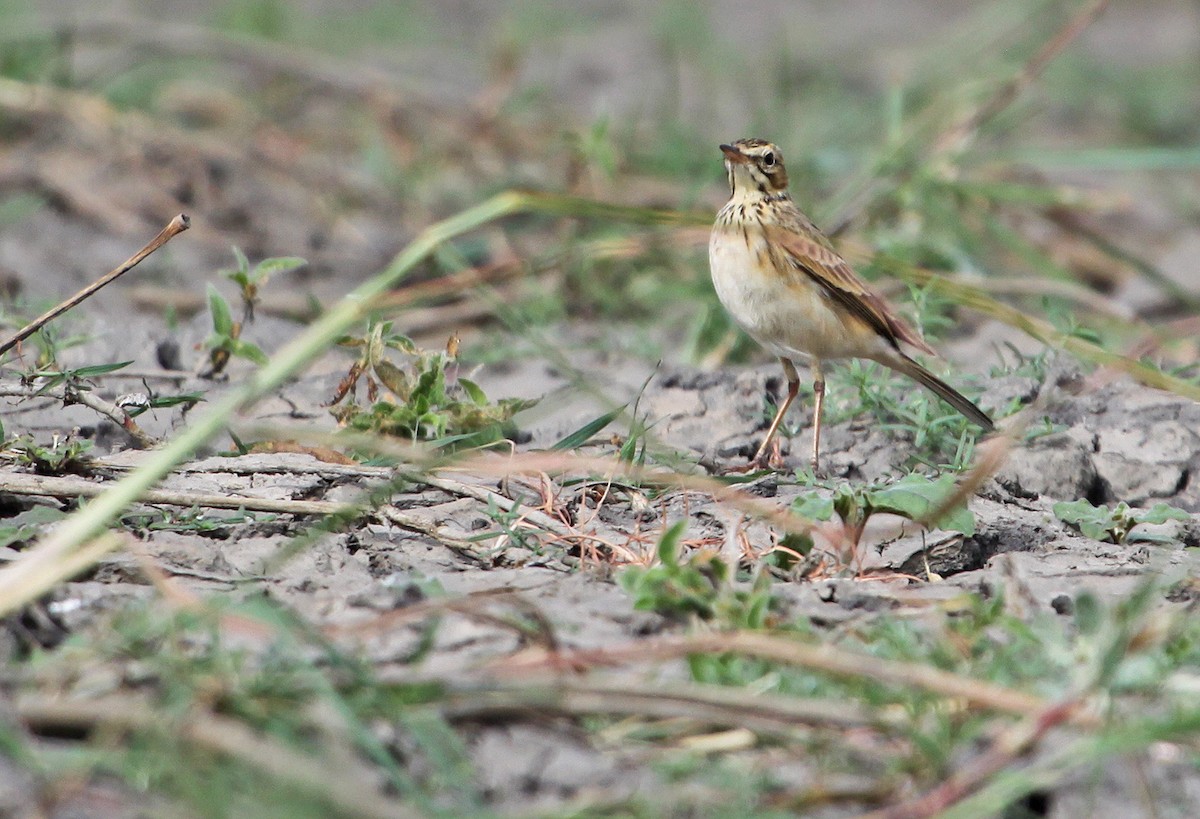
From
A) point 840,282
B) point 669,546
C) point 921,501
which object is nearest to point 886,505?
point 921,501

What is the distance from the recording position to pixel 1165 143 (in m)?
9.23

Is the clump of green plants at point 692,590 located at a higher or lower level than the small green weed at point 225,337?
lower

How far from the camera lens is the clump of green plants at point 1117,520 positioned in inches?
153

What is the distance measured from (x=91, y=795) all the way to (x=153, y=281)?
4.37m

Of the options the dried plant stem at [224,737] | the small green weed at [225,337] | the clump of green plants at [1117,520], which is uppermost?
the small green weed at [225,337]

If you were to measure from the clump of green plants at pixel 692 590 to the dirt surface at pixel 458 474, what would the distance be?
0.06 m

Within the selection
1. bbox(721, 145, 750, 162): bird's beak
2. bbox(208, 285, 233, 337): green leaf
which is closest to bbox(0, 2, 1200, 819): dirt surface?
bbox(208, 285, 233, 337): green leaf

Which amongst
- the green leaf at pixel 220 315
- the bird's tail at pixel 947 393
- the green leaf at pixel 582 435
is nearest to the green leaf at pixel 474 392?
the green leaf at pixel 582 435

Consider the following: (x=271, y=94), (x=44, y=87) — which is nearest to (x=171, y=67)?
(x=271, y=94)

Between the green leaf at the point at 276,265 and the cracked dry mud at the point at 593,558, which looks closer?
the cracked dry mud at the point at 593,558

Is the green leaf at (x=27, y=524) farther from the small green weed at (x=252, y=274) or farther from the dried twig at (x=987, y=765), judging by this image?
the dried twig at (x=987, y=765)

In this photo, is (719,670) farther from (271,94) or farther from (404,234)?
(271,94)

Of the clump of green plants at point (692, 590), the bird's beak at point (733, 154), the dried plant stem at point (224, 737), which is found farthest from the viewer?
the bird's beak at point (733, 154)

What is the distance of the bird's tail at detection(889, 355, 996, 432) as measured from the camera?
173 inches
